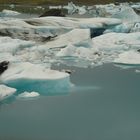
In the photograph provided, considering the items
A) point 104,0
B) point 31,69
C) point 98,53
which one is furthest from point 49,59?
point 104,0

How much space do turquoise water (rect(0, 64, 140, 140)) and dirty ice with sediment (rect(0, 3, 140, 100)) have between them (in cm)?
49

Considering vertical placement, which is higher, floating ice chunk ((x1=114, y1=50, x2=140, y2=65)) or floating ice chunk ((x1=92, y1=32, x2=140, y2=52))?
floating ice chunk ((x1=114, y1=50, x2=140, y2=65))

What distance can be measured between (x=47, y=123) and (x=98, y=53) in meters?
6.43

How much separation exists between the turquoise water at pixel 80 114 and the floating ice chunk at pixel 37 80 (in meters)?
0.31

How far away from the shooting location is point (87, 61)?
12.5m

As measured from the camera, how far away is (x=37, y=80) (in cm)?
913

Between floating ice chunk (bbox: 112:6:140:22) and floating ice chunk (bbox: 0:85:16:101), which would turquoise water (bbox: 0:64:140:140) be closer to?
floating ice chunk (bbox: 0:85:16:101)

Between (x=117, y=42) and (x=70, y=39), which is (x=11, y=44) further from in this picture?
(x=117, y=42)

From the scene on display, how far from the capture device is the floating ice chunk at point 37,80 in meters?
9.11

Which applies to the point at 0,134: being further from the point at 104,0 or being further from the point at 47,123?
the point at 104,0

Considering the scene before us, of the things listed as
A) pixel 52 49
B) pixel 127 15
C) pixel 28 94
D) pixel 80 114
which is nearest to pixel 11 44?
pixel 52 49

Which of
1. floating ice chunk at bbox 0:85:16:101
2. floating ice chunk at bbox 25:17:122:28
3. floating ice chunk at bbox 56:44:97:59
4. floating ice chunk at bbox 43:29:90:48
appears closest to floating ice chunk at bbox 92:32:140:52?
floating ice chunk at bbox 43:29:90:48

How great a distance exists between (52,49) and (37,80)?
16.6ft

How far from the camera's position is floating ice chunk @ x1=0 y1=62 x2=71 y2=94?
911 centimetres
